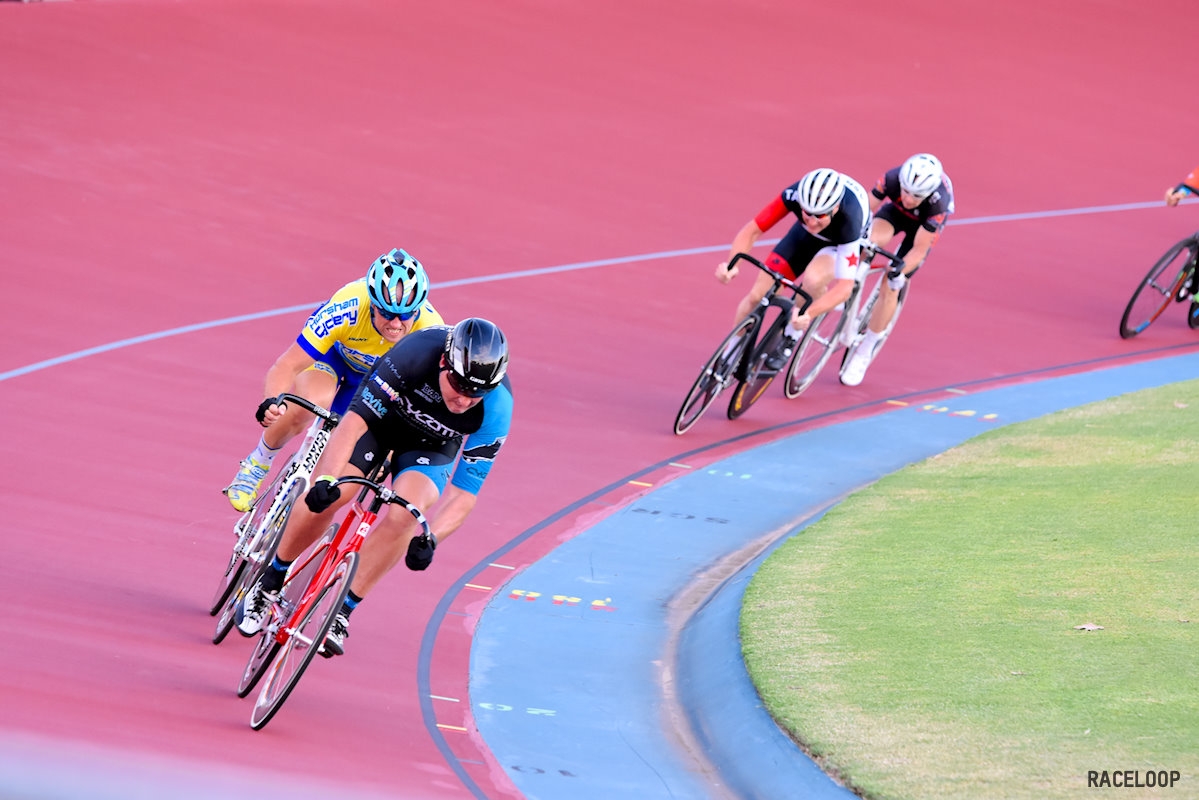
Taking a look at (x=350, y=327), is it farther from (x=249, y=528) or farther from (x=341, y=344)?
(x=249, y=528)

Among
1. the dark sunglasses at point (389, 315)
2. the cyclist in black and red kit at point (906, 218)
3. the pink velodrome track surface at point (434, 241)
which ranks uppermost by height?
the dark sunglasses at point (389, 315)

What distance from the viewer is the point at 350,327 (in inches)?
250

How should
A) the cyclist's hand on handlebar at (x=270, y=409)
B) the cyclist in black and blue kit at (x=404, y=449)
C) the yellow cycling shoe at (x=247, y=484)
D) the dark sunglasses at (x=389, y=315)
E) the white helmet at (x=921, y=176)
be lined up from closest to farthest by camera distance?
the cyclist in black and blue kit at (x=404, y=449) < the cyclist's hand on handlebar at (x=270, y=409) < the dark sunglasses at (x=389, y=315) < the yellow cycling shoe at (x=247, y=484) < the white helmet at (x=921, y=176)

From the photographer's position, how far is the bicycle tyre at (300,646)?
4953 mm

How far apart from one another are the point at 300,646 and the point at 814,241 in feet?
17.9

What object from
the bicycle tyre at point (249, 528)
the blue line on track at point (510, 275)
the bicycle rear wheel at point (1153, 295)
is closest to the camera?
the bicycle tyre at point (249, 528)

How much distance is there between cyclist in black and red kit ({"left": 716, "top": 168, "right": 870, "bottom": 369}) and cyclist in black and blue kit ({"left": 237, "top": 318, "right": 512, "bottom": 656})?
3730mm

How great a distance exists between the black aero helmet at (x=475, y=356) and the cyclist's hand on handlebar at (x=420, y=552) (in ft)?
1.75

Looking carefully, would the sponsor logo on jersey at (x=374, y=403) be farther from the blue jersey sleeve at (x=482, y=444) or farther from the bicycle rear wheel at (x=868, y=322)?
the bicycle rear wheel at (x=868, y=322)

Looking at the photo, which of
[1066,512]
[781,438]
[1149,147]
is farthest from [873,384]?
[1149,147]

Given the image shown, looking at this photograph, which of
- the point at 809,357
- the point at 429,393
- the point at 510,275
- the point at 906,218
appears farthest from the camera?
the point at 510,275

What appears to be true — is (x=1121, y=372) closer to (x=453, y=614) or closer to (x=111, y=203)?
(x=453, y=614)

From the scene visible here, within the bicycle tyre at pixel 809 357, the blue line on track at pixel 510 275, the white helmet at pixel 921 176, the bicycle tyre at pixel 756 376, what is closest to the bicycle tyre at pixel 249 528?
the blue line on track at pixel 510 275

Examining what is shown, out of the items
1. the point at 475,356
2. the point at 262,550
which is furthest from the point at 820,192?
the point at 475,356
